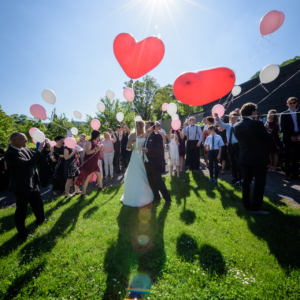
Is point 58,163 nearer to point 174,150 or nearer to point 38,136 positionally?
point 38,136

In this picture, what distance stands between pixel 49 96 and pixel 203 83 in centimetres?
394

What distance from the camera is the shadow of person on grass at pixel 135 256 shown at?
1976 mm

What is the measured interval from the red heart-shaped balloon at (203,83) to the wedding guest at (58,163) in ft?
14.1

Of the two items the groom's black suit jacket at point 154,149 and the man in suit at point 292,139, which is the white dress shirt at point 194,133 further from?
the groom's black suit jacket at point 154,149

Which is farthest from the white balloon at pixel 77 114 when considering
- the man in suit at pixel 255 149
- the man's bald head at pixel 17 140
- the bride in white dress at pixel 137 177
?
the man in suit at pixel 255 149

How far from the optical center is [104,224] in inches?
133

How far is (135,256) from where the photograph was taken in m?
2.47

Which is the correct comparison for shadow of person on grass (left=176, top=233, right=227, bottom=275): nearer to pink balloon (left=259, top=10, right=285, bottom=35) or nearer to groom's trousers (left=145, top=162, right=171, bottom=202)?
groom's trousers (left=145, top=162, right=171, bottom=202)

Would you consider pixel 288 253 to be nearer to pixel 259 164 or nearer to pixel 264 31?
pixel 259 164

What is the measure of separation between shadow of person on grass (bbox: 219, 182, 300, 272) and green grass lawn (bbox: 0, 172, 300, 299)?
14mm

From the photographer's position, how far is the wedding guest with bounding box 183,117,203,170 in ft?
21.9

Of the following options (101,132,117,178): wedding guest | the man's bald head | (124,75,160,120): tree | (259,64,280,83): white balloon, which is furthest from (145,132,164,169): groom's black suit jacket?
(124,75,160,120): tree

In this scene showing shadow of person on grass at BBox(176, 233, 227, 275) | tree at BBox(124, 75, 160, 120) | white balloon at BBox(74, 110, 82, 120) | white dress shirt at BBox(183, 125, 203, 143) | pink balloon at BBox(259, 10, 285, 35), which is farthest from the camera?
Answer: tree at BBox(124, 75, 160, 120)

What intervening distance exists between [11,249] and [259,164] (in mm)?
4917
